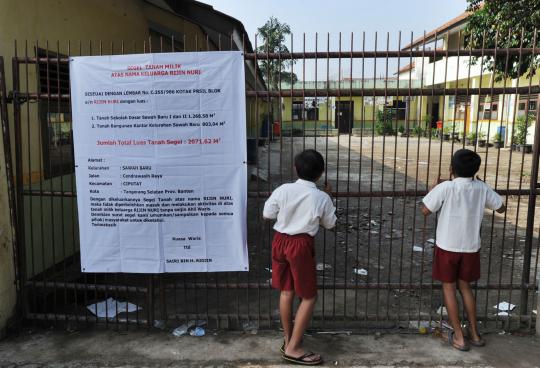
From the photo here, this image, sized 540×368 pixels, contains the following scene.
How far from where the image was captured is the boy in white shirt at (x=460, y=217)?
128 inches

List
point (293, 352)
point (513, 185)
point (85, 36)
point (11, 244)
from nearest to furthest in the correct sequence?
point (293, 352) < point (11, 244) < point (85, 36) < point (513, 185)

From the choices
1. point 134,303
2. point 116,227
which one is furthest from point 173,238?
point 134,303

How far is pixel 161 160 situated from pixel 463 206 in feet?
7.23

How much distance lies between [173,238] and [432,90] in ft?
7.38

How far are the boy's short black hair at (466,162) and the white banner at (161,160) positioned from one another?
1.52 meters

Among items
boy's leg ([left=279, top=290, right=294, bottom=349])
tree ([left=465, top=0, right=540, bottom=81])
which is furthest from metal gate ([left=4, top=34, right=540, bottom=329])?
tree ([left=465, top=0, right=540, bottom=81])

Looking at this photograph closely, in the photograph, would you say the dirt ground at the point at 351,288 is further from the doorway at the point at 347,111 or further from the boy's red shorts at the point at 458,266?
the boy's red shorts at the point at 458,266

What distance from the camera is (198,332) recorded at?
3707 mm

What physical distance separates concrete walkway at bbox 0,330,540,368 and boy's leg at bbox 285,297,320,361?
0.14 meters

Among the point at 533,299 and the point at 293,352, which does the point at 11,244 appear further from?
the point at 533,299

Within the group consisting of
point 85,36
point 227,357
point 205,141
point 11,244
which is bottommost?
point 227,357

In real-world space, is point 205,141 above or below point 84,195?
above

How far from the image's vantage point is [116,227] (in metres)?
3.59

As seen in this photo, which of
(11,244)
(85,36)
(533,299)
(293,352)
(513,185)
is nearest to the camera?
(293,352)
